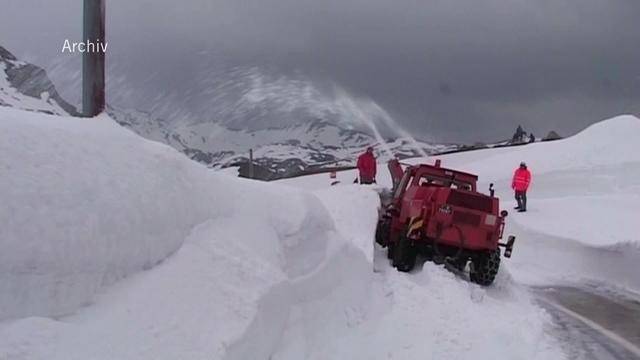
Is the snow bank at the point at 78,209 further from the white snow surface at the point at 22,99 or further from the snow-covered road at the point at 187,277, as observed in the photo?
the white snow surface at the point at 22,99

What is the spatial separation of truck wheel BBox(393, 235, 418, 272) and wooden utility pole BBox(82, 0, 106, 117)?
6.74 meters

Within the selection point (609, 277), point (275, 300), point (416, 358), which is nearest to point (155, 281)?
point (275, 300)

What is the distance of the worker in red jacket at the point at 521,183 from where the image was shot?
25.5 metres

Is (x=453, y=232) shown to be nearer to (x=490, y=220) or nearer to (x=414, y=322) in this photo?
(x=490, y=220)

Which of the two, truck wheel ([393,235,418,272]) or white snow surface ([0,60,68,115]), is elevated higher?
white snow surface ([0,60,68,115])

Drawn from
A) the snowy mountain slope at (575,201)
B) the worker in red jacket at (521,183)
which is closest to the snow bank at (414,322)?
the snowy mountain slope at (575,201)

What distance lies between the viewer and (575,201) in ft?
90.3

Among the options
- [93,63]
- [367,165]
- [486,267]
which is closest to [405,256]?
[486,267]

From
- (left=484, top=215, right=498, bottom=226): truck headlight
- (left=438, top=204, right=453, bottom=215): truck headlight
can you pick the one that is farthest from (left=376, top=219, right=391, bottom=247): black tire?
(left=484, top=215, right=498, bottom=226): truck headlight

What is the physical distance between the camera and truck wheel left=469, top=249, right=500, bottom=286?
13617 millimetres

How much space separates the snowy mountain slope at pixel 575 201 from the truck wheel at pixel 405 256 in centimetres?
502

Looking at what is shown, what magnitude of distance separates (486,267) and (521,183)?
12.9 metres

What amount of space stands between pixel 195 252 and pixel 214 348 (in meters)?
1.17

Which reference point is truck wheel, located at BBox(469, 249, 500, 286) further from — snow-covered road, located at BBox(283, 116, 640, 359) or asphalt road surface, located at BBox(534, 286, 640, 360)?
asphalt road surface, located at BBox(534, 286, 640, 360)
